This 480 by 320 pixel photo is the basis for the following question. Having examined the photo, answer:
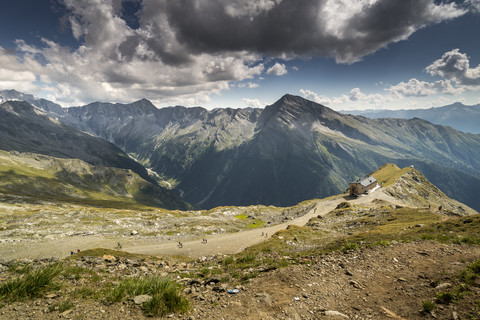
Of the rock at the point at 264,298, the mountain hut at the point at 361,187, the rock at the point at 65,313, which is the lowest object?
the mountain hut at the point at 361,187

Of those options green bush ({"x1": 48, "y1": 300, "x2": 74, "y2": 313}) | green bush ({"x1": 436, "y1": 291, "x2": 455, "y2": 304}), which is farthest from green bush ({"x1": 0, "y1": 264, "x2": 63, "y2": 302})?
green bush ({"x1": 436, "y1": 291, "x2": 455, "y2": 304})

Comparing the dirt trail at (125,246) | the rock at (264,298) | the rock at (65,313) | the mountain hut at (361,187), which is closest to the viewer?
the rock at (65,313)

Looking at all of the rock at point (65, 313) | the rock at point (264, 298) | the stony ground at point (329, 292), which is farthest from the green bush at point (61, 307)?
the rock at point (264, 298)

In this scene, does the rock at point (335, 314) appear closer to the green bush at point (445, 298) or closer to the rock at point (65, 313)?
the green bush at point (445, 298)

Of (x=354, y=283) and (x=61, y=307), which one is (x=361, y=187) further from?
(x=61, y=307)

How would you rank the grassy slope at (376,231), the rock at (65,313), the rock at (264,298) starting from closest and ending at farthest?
the rock at (65,313)
the rock at (264,298)
the grassy slope at (376,231)

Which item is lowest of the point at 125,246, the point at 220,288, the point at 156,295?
the point at 125,246

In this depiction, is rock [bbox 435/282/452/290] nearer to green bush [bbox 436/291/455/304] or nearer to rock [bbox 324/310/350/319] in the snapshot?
green bush [bbox 436/291/455/304]

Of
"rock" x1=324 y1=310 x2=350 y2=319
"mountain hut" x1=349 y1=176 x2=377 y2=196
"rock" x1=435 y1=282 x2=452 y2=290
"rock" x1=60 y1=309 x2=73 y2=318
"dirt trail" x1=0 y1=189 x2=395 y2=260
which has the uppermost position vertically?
"rock" x1=435 y1=282 x2=452 y2=290

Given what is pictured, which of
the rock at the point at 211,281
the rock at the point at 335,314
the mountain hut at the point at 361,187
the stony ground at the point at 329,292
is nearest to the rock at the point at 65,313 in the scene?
the stony ground at the point at 329,292

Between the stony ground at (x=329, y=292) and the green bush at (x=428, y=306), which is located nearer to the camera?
the green bush at (x=428, y=306)

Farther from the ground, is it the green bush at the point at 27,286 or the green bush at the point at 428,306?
the green bush at the point at 428,306

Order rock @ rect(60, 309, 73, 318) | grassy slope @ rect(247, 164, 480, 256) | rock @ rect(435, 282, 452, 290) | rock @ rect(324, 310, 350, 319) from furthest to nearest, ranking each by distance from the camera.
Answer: grassy slope @ rect(247, 164, 480, 256), rock @ rect(435, 282, 452, 290), rock @ rect(324, 310, 350, 319), rock @ rect(60, 309, 73, 318)

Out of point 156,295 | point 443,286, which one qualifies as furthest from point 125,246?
point 443,286
